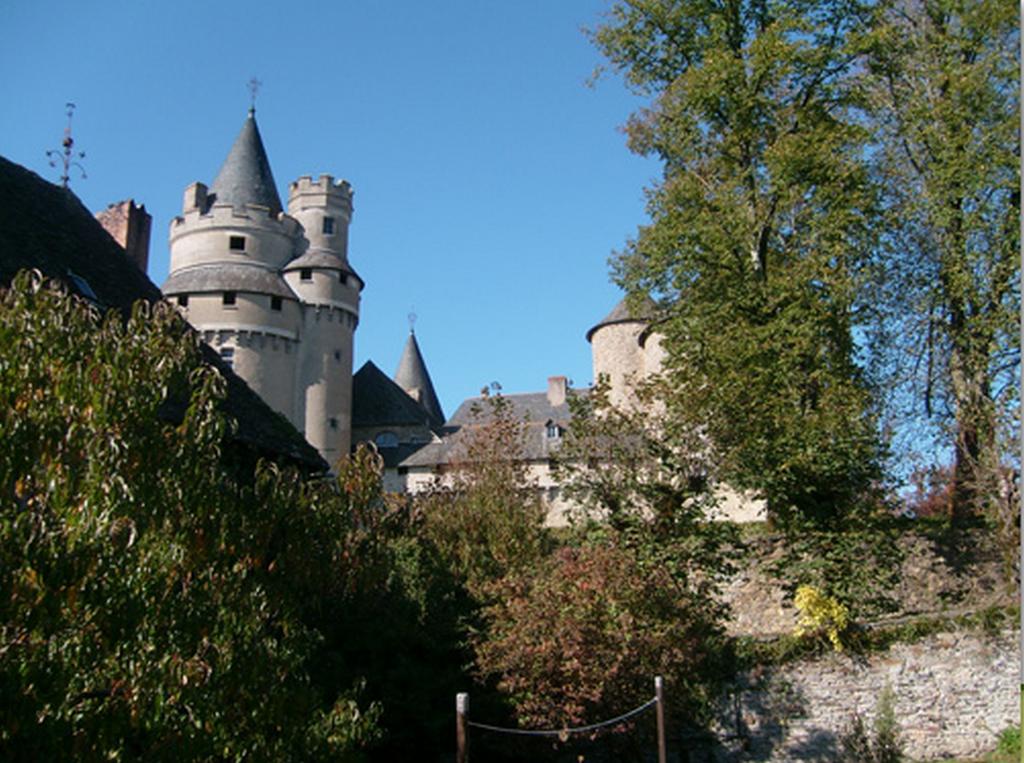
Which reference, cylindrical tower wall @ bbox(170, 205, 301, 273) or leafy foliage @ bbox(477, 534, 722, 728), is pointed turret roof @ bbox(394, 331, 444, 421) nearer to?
cylindrical tower wall @ bbox(170, 205, 301, 273)

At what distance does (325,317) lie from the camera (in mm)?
42719

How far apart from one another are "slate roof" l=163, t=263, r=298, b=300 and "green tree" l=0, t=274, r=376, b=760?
1356 inches

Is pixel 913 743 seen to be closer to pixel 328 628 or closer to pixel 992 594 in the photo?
pixel 992 594

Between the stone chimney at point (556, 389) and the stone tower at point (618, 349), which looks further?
the stone chimney at point (556, 389)

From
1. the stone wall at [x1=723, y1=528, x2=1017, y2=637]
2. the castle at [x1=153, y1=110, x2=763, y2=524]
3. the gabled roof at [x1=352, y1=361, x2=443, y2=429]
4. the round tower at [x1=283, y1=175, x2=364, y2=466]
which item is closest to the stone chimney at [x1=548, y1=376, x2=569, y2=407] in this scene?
the castle at [x1=153, y1=110, x2=763, y2=524]

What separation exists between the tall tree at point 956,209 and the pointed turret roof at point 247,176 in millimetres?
29270

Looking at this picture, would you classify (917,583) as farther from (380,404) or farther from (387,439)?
(380,404)

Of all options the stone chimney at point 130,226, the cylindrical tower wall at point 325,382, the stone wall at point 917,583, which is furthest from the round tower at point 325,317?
the stone wall at point 917,583

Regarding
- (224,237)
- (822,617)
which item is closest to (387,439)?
(224,237)

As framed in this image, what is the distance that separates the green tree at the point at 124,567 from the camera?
5375 millimetres

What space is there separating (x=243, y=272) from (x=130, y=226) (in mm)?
18307

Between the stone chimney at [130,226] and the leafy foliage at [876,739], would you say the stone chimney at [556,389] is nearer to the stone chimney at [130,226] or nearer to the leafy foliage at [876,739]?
the stone chimney at [130,226]

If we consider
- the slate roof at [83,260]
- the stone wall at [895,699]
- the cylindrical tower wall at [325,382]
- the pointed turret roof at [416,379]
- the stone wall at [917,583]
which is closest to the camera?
the slate roof at [83,260]

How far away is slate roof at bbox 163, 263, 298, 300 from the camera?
40.5 metres
